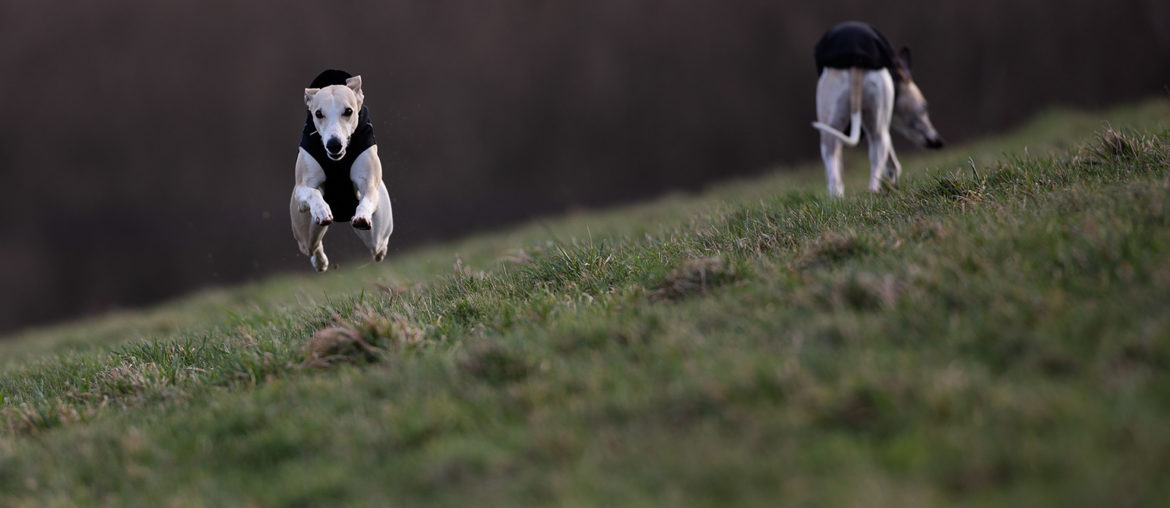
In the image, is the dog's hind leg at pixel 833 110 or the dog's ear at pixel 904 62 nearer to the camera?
the dog's hind leg at pixel 833 110

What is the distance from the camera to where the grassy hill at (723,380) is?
272 cm

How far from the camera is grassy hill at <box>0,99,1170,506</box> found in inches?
107

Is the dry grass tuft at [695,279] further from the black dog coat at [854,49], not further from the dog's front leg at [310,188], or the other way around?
the black dog coat at [854,49]

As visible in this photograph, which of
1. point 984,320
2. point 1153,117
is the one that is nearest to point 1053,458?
point 984,320

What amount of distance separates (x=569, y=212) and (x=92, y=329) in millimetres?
6890

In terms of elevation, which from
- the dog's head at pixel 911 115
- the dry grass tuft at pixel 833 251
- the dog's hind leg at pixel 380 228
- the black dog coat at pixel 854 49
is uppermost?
the black dog coat at pixel 854 49

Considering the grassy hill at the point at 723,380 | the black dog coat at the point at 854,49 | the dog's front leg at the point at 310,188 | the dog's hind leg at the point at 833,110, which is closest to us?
the grassy hill at the point at 723,380

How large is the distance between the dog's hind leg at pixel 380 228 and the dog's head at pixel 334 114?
0.53m

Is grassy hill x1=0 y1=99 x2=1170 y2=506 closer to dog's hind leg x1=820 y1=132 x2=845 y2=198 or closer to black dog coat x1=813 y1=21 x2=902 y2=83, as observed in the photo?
dog's hind leg x1=820 y1=132 x2=845 y2=198

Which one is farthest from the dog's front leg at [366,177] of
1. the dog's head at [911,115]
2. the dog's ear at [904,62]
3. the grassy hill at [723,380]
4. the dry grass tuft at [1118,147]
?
the dog's head at [911,115]

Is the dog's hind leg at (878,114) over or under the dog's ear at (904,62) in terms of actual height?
under

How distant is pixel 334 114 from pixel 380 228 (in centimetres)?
89

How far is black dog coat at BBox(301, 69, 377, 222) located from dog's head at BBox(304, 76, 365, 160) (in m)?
0.11

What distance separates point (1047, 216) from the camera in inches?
169
